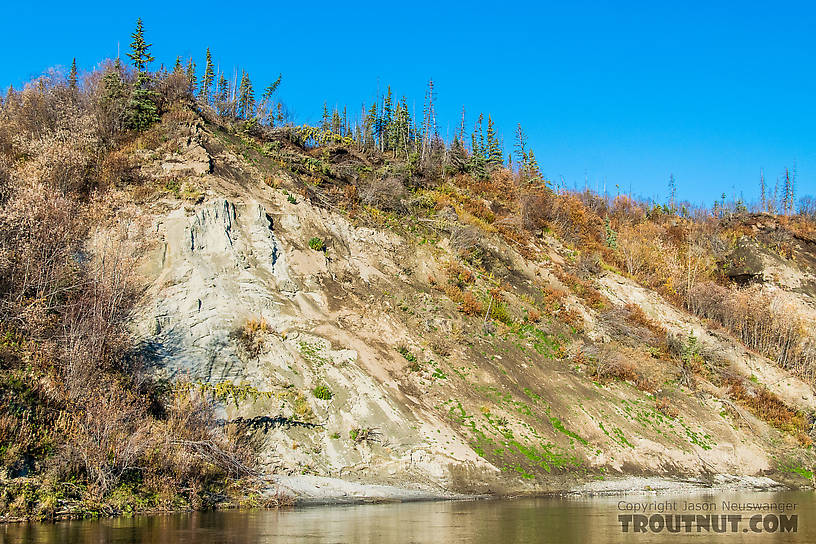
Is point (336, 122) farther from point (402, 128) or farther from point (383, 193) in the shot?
point (383, 193)

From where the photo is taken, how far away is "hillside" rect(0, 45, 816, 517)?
74.0ft

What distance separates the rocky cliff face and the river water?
143 inches

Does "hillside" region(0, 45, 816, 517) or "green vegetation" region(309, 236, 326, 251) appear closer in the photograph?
"hillside" region(0, 45, 816, 517)

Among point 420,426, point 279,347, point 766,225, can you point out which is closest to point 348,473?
point 420,426

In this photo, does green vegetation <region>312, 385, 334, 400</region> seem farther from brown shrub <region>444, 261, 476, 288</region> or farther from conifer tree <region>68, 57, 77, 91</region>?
conifer tree <region>68, 57, 77, 91</region>

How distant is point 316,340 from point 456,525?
14496 millimetres

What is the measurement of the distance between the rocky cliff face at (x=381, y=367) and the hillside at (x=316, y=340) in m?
0.13

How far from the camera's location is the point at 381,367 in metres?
30.8

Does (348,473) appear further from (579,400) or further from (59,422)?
(579,400)

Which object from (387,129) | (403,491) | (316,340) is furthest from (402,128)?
(403,491)

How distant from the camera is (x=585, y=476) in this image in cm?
2952

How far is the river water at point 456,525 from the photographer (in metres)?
15.0

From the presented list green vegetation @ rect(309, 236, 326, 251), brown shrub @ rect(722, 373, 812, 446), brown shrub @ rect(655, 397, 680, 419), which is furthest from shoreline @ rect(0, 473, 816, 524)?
green vegetation @ rect(309, 236, 326, 251)

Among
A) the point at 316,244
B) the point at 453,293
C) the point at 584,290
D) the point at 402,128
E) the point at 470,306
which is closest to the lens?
the point at 316,244
